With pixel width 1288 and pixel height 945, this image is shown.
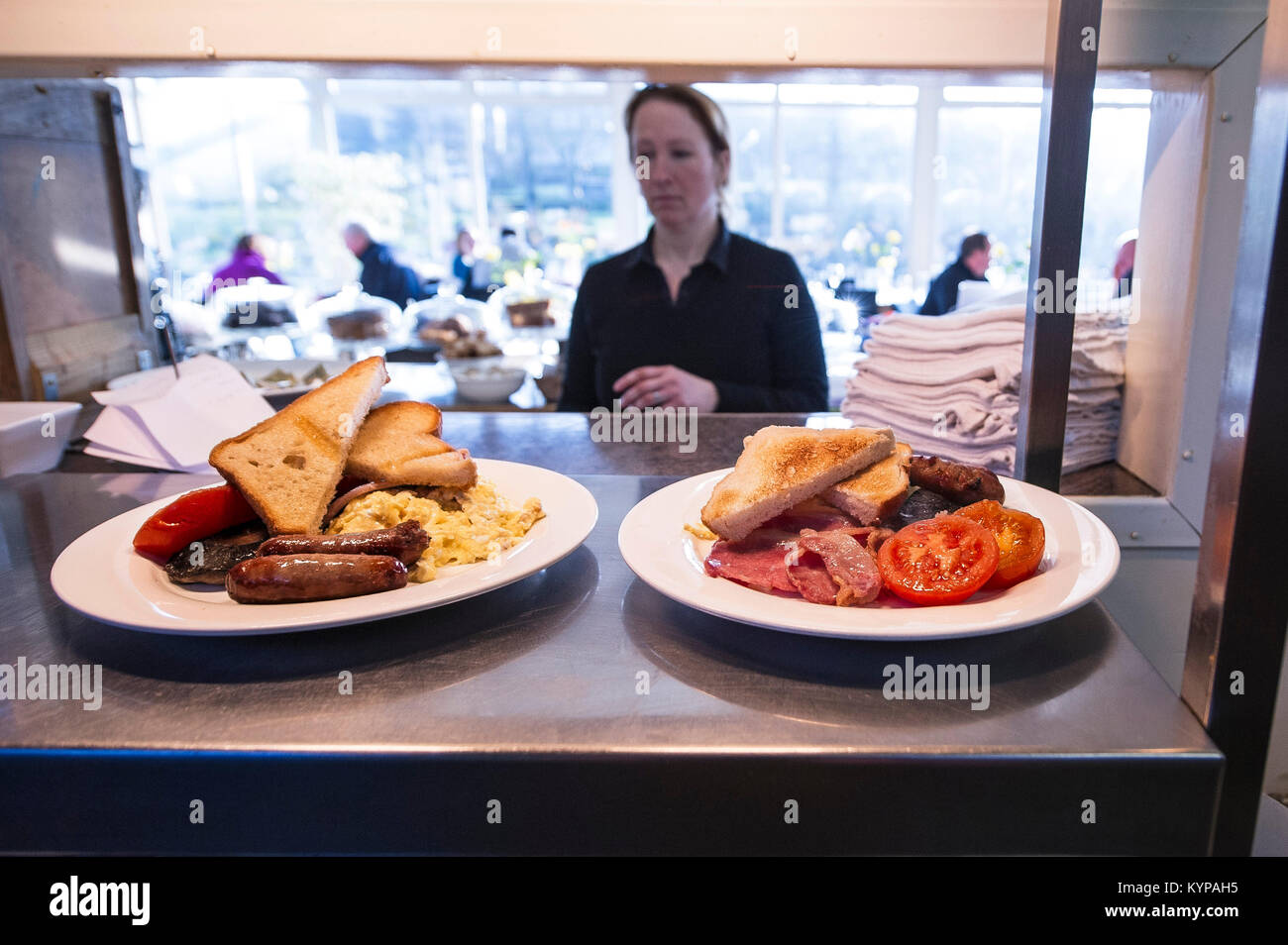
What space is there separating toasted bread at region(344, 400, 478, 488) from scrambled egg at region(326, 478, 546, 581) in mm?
28

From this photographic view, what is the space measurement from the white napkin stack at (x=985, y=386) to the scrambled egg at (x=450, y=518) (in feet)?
3.63

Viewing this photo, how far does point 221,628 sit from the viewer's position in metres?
0.95

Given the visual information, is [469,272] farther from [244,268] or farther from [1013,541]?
[1013,541]

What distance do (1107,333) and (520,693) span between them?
5.63 ft

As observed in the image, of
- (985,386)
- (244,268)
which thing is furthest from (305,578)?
(244,268)

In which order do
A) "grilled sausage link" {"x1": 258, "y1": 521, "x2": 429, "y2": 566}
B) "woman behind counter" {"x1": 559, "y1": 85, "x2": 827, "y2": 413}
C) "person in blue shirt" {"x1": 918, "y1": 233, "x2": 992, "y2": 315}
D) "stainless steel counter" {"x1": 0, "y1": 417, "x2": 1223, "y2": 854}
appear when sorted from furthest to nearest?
"person in blue shirt" {"x1": 918, "y1": 233, "x2": 992, "y2": 315}, "woman behind counter" {"x1": 559, "y1": 85, "x2": 827, "y2": 413}, "grilled sausage link" {"x1": 258, "y1": 521, "x2": 429, "y2": 566}, "stainless steel counter" {"x1": 0, "y1": 417, "x2": 1223, "y2": 854}

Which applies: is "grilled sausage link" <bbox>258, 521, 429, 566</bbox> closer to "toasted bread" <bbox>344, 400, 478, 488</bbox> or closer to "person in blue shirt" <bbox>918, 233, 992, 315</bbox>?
"toasted bread" <bbox>344, 400, 478, 488</bbox>

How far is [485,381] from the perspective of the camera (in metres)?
3.11

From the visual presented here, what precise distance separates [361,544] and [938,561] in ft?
2.40

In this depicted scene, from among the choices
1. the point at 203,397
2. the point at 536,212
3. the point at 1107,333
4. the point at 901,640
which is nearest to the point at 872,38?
the point at 1107,333

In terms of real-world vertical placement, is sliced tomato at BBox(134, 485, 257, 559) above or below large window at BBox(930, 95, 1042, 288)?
below

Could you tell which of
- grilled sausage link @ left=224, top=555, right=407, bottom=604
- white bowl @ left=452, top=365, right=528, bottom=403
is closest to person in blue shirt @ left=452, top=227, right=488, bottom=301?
white bowl @ left=452, top=365, right=528, bottom=403

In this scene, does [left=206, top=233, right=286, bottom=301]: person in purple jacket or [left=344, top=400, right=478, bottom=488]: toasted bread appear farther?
[left=206, top=233, right=286, bottom=301]: person in purple jacket

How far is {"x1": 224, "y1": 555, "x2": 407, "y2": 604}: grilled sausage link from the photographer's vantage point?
3.35 ft
